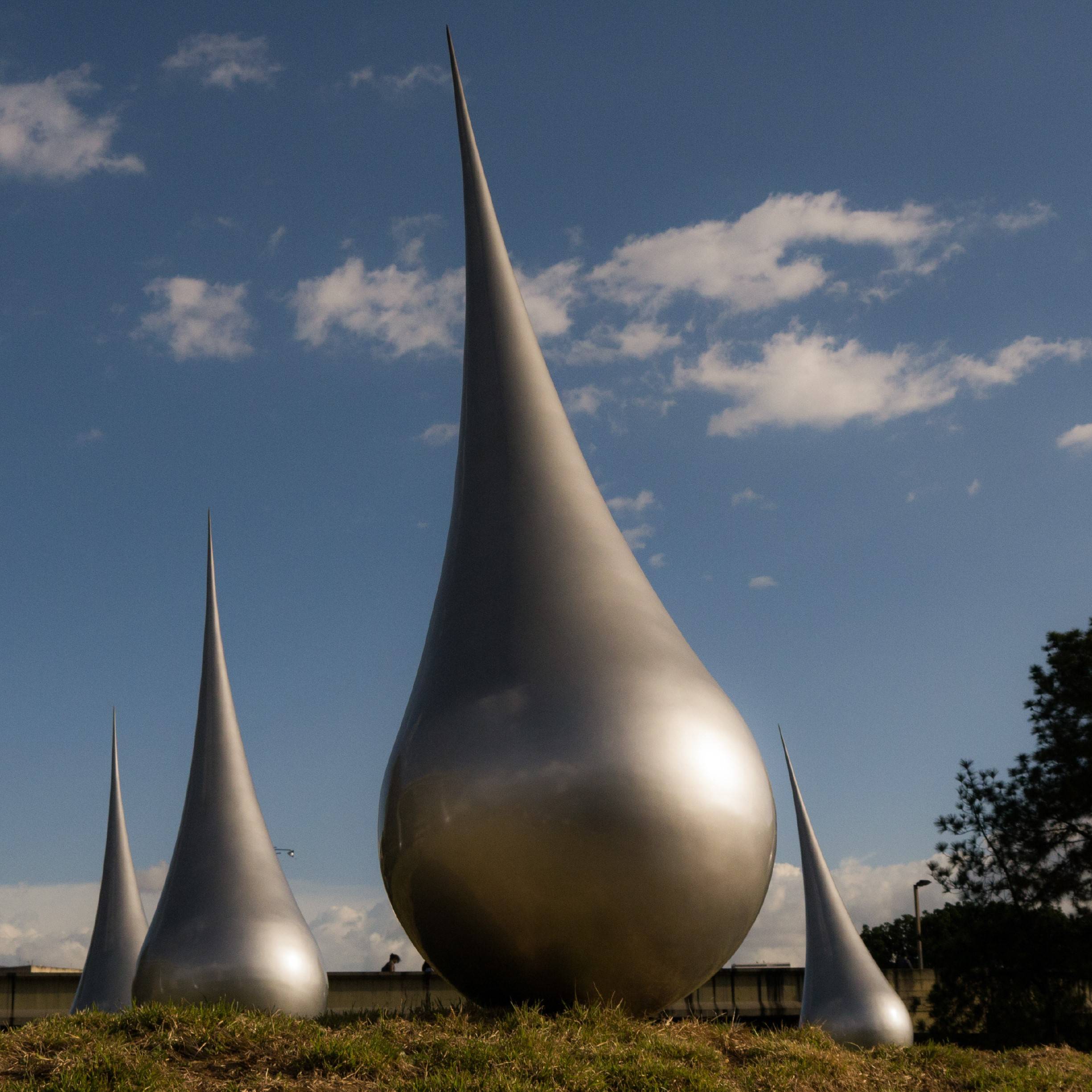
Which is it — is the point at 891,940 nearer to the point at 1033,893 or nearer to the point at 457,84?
the point at 1033,893

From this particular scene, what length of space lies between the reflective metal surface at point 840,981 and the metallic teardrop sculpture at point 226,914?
25.4 feet

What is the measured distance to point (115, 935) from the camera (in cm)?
2089

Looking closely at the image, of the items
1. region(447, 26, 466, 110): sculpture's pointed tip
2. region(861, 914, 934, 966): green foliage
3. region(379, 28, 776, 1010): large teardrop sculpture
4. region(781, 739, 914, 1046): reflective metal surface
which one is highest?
region(447, 26, 466, 110): sculpture's pointed tip

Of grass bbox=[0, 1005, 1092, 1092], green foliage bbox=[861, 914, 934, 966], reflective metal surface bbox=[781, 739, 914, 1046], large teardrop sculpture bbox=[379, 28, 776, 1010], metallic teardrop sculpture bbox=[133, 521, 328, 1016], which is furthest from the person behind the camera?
green foliage bbox=[861, 914, 934, 966]

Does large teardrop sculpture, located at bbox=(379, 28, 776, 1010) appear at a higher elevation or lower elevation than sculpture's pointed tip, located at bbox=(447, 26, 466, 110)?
lower

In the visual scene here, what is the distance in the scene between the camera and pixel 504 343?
1080cm

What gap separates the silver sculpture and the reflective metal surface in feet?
35.3

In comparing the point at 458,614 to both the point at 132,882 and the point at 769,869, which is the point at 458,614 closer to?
the point at 769,869

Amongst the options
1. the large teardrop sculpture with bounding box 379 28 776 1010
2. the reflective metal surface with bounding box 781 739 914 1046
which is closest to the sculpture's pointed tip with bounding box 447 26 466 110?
the large teardrop sculpture with bounding box 379 28 776 1010

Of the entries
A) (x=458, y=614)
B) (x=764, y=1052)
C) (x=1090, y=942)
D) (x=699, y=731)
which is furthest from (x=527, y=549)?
(x=1090, y=942)

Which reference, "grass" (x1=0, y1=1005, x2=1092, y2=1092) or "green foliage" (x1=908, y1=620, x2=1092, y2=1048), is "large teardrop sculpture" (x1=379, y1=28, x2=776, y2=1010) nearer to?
"grass" (x1=0, y1=1005, x2=1092, y2=1092)

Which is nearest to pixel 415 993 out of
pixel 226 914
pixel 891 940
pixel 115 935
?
pixel 115 935

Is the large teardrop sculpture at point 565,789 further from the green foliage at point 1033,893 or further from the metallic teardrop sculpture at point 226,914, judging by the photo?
the green foliage at point 1033,893

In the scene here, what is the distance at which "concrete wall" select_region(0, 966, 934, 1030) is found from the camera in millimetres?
21984
